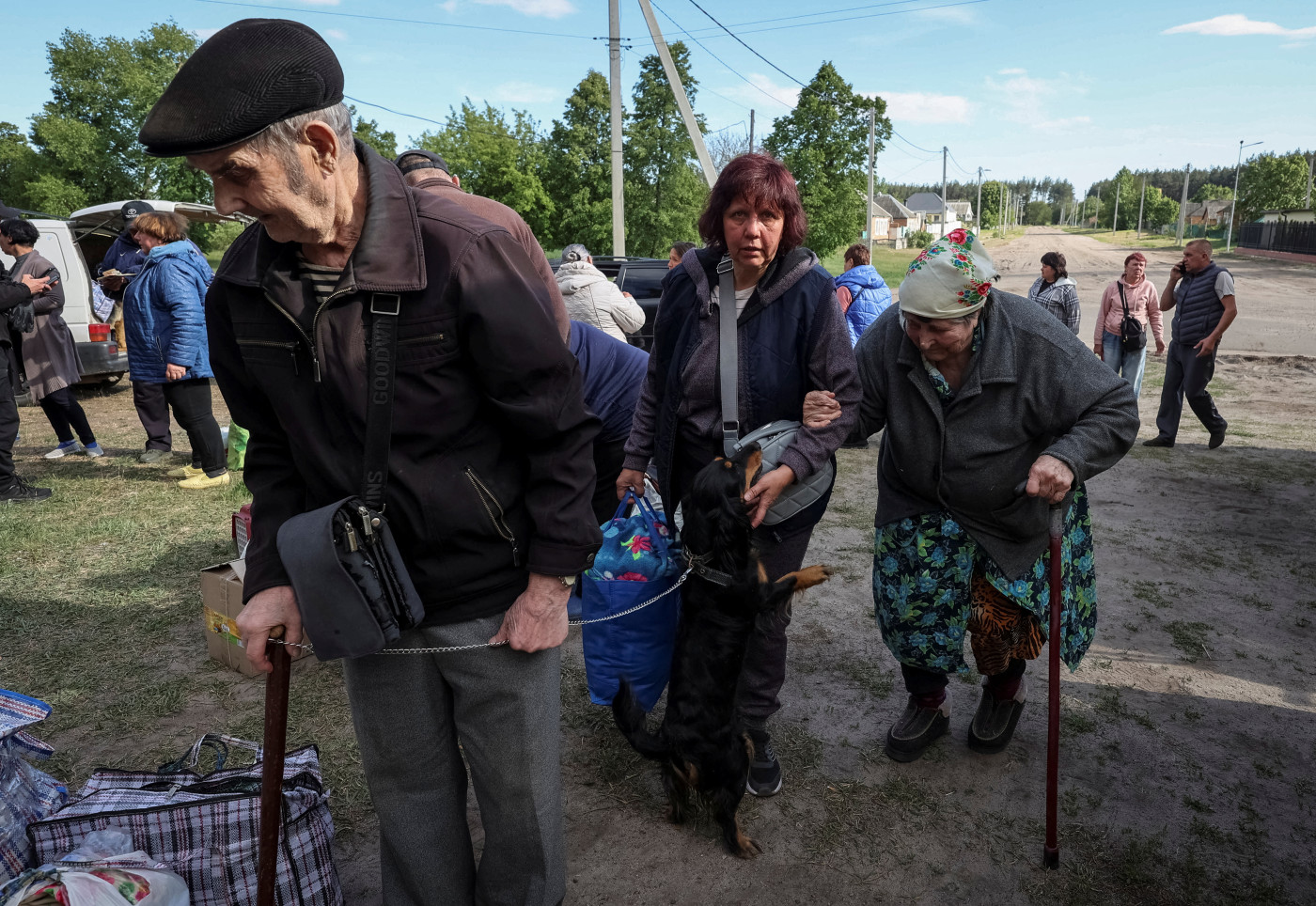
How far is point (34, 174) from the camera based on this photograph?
107 feet

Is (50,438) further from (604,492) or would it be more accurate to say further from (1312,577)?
(1312,577)

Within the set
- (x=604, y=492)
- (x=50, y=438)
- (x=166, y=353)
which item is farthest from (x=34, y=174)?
(x=604, y=492)

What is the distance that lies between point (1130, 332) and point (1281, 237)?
39.6m

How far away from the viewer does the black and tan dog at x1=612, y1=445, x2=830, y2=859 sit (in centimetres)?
250

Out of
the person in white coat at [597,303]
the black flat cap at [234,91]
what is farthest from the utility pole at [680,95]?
the black flat cap at [234,91]

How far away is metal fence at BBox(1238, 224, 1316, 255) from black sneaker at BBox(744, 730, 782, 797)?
42.4 metres

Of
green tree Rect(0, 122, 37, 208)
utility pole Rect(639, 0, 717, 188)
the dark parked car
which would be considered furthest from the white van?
green tree Rect(0, 122, 37, 208)

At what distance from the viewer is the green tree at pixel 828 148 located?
1097 inches

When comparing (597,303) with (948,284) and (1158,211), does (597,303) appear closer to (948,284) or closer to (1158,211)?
(948,284)

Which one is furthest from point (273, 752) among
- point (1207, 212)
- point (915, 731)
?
point (1207, 212)

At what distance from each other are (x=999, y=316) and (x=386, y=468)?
1933 millimetres

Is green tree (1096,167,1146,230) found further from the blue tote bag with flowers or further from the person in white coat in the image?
the blue tote bag with flowers

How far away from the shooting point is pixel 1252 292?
22.3 metres

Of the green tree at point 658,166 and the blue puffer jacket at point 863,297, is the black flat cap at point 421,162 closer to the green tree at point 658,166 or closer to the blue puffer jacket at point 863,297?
the blue puffer jacket at point 863,297
